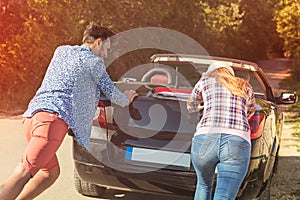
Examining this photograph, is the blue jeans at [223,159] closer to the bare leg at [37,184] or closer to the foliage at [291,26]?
the bare leg at [37,184]

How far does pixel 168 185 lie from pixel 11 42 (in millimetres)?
9283

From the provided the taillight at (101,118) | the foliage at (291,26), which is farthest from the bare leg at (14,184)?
the foliage at (291,26)

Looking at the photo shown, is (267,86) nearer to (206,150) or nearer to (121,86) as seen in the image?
(121,86)

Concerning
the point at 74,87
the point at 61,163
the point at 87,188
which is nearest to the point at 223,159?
the point at 74,87

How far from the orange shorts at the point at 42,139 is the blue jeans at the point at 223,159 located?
106 centimetres

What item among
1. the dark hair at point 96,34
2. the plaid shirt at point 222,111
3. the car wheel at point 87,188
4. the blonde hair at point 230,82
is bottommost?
the car wheel at point 87,188

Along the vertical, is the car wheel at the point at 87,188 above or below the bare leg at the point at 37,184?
below

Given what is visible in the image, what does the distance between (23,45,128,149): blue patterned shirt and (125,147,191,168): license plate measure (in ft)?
2.28

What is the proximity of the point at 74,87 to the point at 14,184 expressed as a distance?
886 millimetres

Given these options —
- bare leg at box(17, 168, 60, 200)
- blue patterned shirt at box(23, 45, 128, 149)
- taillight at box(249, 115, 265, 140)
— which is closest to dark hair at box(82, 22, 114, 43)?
blue patterned shirt at box(23, 45, 128, 149)

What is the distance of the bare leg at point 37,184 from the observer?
4.34 m

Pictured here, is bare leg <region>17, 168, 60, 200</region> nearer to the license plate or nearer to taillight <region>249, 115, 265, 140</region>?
the license plate

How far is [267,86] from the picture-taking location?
650cm

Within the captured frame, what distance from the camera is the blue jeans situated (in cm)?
389
